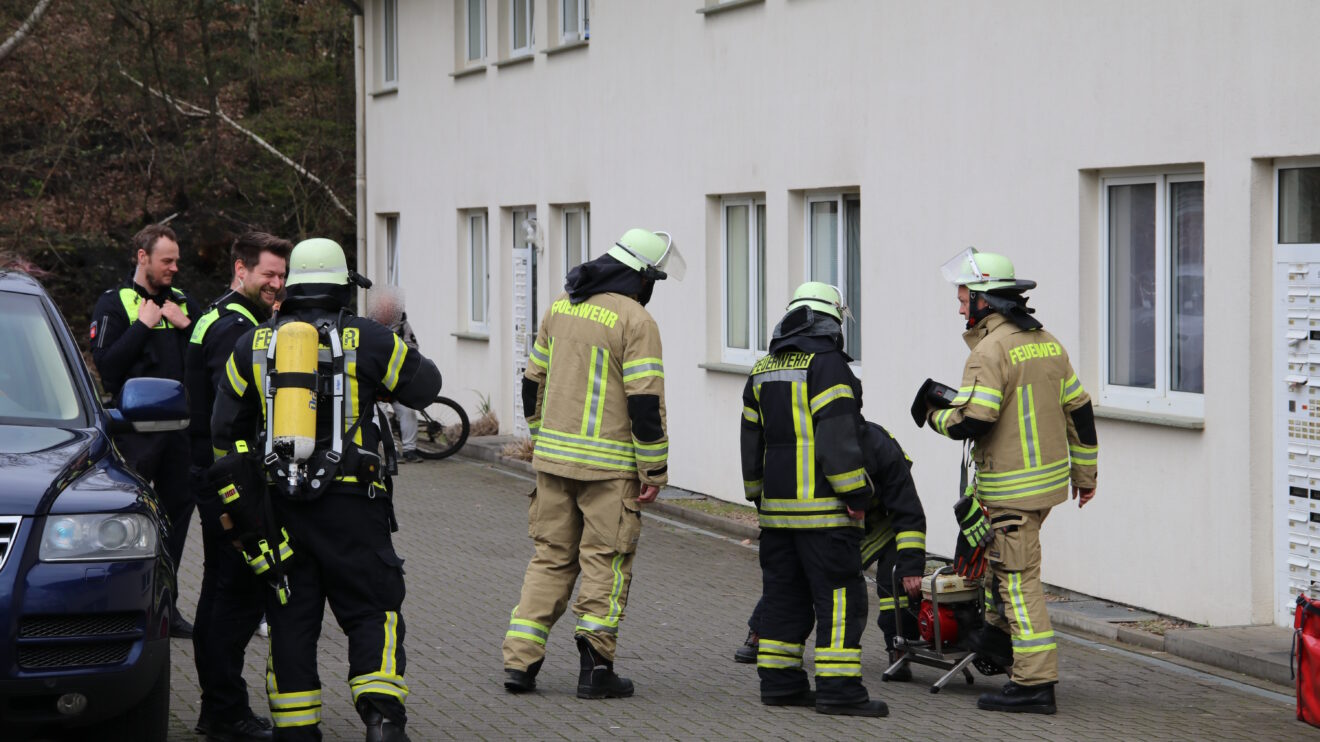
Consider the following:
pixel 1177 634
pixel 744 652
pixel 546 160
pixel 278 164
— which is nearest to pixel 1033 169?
pixel 1177 634

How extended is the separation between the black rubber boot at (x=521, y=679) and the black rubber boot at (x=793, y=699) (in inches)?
40.5

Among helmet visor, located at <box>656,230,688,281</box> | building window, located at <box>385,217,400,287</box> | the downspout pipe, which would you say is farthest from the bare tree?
helmet visor, located at <box>656,230,688,281</box>

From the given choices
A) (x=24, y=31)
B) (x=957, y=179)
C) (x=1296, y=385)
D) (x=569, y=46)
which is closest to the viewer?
(x=1296, y=385)

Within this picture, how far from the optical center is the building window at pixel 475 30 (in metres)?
21.3

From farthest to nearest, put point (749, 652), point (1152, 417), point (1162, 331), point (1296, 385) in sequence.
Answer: point (1162, 331) → point (1152, 417) → point (1296, 385) → point (749, 652)

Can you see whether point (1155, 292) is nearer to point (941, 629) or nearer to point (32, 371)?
point (941, 629)

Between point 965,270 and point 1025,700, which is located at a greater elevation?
point 965,270

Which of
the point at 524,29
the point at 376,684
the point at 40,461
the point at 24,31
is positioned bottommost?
the point at 376,684

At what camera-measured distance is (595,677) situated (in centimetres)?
757

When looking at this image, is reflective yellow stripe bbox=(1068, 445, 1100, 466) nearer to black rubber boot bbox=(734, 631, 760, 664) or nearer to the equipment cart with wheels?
the equipment cart with wheels

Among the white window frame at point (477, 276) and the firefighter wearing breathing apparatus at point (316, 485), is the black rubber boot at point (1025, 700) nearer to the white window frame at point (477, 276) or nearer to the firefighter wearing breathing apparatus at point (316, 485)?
the firefighter wearing breathing apparatus at point (316, 485)

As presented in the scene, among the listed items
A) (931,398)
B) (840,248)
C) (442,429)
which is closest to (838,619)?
(931,398)

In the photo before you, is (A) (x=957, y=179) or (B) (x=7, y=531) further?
(A) (x=957, y=179)

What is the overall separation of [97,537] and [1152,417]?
6285 millimetres
